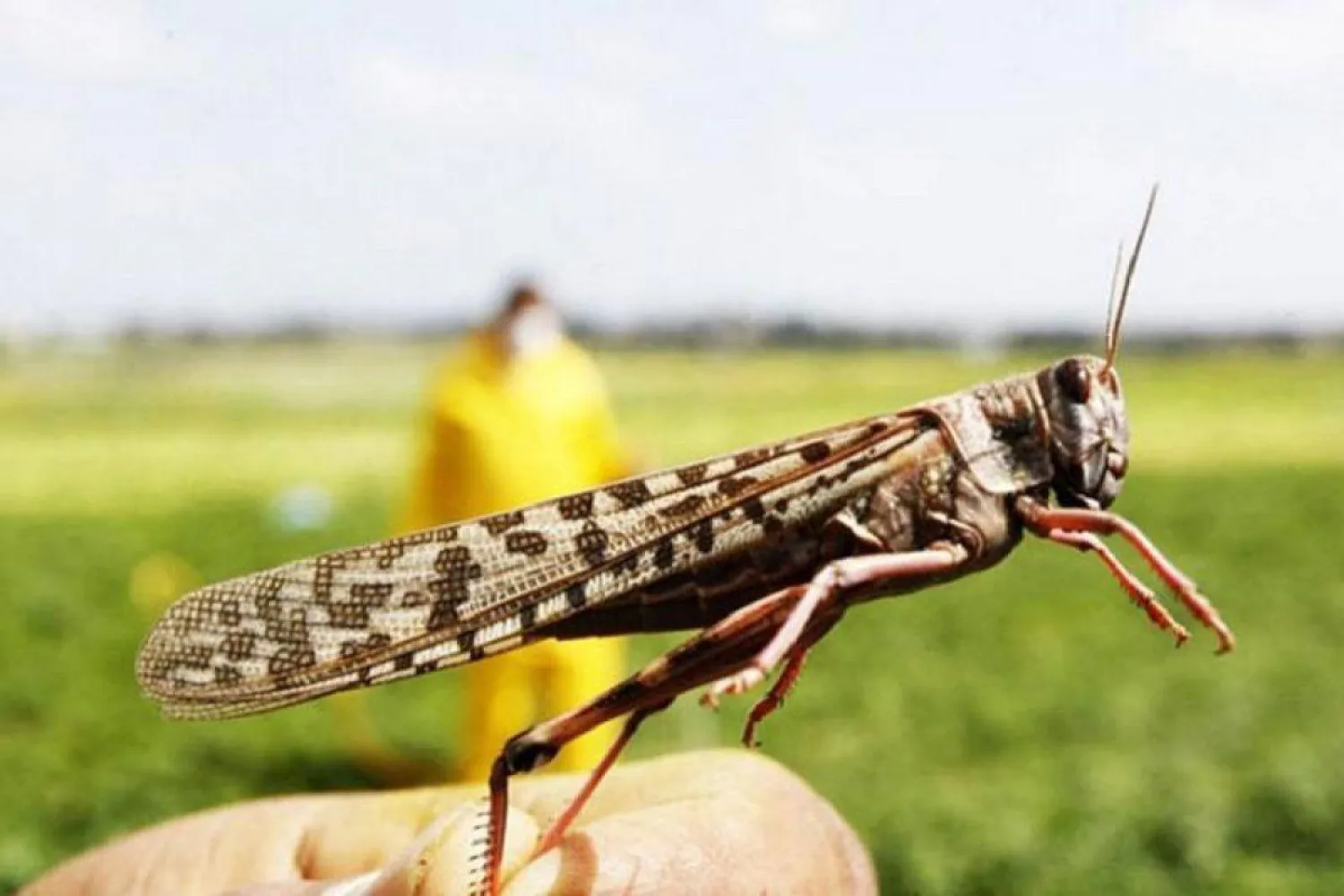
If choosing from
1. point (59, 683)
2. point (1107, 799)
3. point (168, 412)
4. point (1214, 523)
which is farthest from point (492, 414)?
point (168, 412)

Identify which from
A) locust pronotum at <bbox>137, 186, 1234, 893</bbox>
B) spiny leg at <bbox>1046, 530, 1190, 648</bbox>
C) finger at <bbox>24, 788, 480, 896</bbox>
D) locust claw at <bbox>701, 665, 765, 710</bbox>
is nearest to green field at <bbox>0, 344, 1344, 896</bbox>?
locust pronotum at <bbox>137, 186, 1234, 893</bbox>

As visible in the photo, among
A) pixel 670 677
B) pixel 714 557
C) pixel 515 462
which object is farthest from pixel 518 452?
pixel 670 677

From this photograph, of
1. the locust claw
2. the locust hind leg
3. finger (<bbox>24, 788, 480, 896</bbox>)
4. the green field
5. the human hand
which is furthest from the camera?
the green field

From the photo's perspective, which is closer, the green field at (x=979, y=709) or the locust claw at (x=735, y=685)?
the locust claw at (x=735, y=685)

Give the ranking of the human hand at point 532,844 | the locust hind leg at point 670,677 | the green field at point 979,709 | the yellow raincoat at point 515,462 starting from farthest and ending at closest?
the green field at point 979,709
the yellow raincoat at point 515,462
the human hand at point 532,844
the locust hind leg at point 670,677

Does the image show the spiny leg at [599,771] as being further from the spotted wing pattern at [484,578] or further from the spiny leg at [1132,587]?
the spiny leg at [1132,587]

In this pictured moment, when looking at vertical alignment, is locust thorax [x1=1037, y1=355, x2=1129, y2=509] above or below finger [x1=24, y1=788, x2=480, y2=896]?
above

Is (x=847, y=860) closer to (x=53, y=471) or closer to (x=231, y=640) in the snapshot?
(x=231, y=640)

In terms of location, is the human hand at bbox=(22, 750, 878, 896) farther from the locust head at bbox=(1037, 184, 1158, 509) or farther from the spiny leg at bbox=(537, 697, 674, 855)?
the locust head at bbox=(1037, 184, 1158, 509)

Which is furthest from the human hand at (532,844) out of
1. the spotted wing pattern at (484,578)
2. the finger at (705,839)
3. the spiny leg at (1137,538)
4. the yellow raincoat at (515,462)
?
the yellow raincoat at (515,462)
